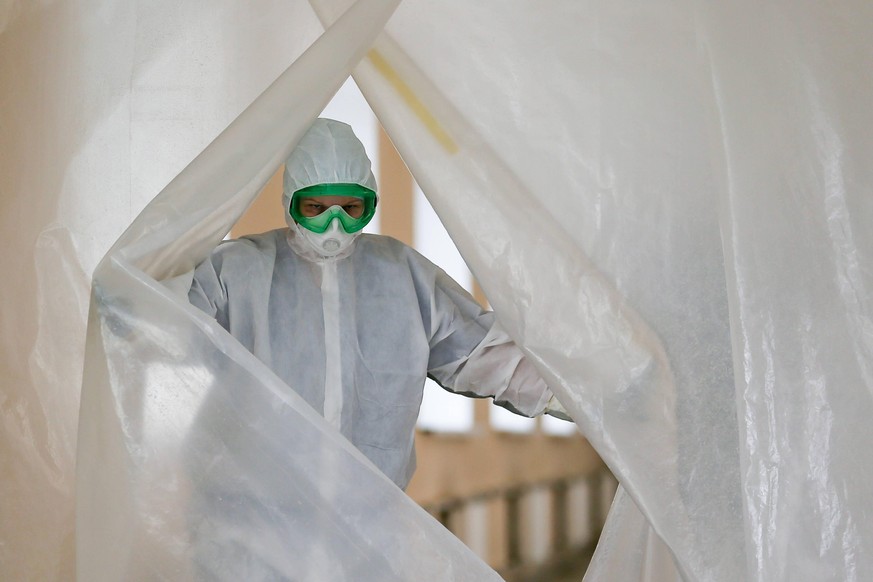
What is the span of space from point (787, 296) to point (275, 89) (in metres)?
0.53

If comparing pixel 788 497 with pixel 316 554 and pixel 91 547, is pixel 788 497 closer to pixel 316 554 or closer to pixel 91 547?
pixel 316 554

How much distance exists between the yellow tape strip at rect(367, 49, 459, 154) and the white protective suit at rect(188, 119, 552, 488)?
282 mm

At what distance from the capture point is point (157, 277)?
3.80 feet

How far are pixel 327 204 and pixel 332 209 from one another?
5 cm

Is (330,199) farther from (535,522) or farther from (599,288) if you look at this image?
(535,522)

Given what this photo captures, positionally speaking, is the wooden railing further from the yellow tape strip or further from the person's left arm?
the yellow tape strip

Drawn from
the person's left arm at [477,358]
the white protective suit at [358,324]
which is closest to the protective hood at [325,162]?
the white protective suit at [358,324]

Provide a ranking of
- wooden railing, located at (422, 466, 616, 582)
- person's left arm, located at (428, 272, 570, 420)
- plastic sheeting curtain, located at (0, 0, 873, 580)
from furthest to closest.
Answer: wooden railing, located at (422, 466, 616, 582)
person's left arm, located at (428, 272, 570, 420)
plastic sheeting curtain, located at (0, 0, 873, 580)

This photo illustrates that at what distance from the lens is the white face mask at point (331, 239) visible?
4.67 ft

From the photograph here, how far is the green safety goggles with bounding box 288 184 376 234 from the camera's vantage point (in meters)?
1.42

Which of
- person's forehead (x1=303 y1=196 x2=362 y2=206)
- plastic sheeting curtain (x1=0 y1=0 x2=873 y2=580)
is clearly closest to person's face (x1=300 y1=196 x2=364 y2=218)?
person's forehead (x1=303 y1=196 x2=362 y2=206)

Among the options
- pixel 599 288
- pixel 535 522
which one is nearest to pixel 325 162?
pixel 599 288

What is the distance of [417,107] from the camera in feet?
3.86

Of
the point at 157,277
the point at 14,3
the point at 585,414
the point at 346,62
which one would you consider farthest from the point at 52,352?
the point at 585,414
